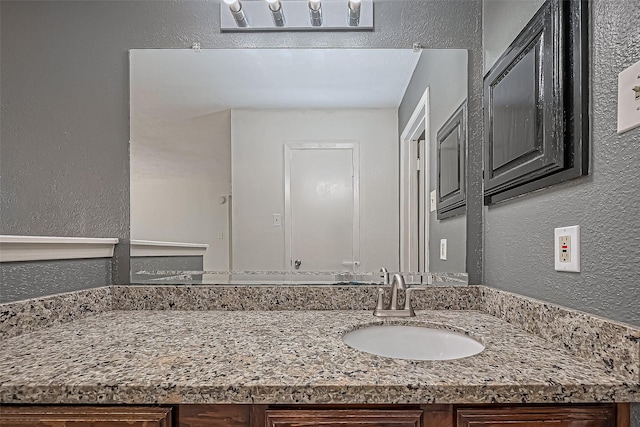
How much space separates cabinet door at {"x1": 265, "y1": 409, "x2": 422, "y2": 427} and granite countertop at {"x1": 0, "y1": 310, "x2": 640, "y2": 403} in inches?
1.8

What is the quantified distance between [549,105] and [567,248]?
0.35 m

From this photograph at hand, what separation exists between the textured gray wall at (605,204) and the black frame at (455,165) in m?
0.43

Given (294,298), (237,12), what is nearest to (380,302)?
(294,298)

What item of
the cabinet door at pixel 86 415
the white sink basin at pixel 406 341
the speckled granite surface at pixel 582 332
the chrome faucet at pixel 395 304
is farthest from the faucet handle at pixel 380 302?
the cabinet door at pixel 86 415

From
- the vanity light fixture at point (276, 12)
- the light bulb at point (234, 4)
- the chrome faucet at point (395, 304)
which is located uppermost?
the light bulb at point (234, 4)

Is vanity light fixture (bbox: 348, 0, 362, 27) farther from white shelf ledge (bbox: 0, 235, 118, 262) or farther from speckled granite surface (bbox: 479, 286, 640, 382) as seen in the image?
white shelf ledge (bbox: 0, 235, 118, 262)

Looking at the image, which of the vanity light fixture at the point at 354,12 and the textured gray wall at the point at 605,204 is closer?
the textured gray wall at the point at 605,204

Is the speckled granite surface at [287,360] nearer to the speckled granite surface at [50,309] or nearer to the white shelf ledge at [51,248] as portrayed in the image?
the speckled granite surface at [50,309]

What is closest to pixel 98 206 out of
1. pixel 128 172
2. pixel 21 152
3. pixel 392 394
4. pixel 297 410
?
pixel 128 172

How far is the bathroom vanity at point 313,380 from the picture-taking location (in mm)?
730

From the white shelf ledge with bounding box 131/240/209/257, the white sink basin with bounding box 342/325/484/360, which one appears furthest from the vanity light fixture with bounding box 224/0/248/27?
the white sink basin with bounding box 342/325/484/360

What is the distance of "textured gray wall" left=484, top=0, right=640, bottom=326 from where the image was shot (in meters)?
0.74

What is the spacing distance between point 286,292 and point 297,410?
67 cm

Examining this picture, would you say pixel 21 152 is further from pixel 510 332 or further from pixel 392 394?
pixel 510 332
